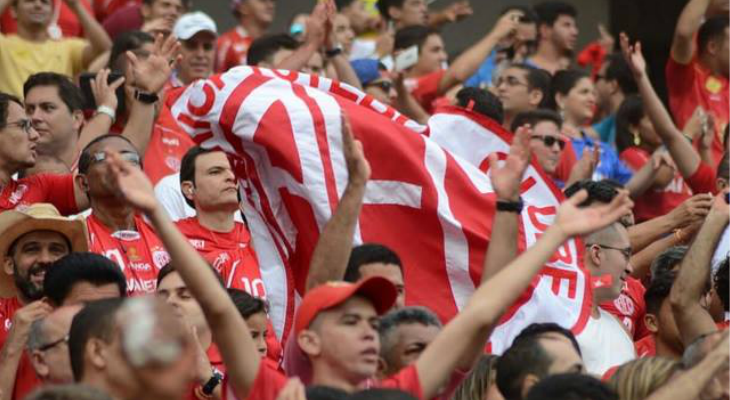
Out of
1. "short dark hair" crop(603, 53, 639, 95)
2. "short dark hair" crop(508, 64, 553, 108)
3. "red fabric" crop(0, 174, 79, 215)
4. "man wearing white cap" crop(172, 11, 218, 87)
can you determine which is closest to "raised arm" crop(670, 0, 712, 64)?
"short dark hair" crop(508, 64, 553, 108)

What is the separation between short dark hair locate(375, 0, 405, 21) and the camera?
13806 millimetres

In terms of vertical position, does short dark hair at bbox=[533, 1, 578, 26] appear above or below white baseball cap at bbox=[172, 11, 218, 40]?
below

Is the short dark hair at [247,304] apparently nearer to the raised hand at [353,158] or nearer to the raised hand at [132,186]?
the raised hand at [353,158]

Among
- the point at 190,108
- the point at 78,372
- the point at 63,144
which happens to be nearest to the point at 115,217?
the point at 190,108

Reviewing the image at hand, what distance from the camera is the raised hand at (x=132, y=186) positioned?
5.33m

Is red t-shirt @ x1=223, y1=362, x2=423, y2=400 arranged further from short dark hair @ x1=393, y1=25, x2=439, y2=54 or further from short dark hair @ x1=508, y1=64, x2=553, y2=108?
short dark hair @ x1=393, y1=25, x2=439, y2=54

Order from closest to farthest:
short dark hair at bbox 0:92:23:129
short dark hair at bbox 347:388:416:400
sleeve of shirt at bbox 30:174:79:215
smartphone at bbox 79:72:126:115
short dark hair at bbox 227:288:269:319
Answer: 1. short dark hair at bbox 347:388:416:400
2. short dark hair at bbox 227:288:269:319
3. short dark hair at bbox 0:92:23:129
4. sleeve of shirt at bbox 30:174:79:215
5. smartphone at bbox 79:72:126:115

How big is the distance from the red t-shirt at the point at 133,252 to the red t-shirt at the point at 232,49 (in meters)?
4.45

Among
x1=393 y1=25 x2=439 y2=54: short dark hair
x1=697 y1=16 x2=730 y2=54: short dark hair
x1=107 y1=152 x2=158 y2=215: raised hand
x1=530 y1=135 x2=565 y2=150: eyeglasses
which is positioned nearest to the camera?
x1=107 y1=152 x2=158 y2=215: raised hand

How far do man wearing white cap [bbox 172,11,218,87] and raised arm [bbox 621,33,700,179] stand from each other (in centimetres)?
262

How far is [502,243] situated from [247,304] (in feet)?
3.89

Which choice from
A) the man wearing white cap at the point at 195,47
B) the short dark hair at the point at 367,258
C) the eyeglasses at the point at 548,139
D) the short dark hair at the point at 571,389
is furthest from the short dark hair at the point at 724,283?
the man wearing white cap at the point at 195,47

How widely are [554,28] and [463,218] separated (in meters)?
5.83

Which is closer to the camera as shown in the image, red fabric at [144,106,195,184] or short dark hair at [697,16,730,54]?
red fabric at [144,106,195,184]
